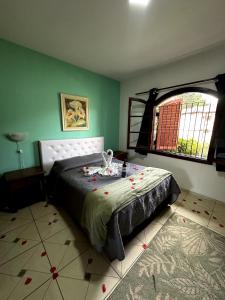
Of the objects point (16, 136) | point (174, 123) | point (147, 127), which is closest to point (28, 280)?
point (16, 136)

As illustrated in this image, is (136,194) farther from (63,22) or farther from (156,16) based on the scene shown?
(63,22)

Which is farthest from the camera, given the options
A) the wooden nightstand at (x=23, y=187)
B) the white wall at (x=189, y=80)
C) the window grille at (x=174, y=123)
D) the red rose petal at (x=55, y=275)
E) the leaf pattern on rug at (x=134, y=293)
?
the window grille at (x=174, y=123)

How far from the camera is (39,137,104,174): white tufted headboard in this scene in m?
2.54

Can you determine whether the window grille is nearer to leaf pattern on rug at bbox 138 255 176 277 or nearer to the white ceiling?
the white ceiling

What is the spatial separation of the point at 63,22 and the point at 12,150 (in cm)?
201

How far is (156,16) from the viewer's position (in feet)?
5.08

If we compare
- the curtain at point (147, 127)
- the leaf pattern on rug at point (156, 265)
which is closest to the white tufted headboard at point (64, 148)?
the curtain at point (147, 127)

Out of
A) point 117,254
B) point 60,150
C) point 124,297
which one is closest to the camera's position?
point 124,297

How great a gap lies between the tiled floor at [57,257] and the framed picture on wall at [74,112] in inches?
67.5

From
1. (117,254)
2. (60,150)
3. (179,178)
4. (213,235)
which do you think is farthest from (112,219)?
(179,178)

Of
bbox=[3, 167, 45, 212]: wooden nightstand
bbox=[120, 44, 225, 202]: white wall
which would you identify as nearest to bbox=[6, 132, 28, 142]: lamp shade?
bbox=[3, 167, 45, 212]: wooden nightstand

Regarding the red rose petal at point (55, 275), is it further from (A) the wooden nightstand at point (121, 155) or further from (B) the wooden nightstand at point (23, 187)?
(A) the wooden nightstand at point (121, 155)

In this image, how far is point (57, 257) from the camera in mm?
1442

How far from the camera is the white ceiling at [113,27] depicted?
143 cm
